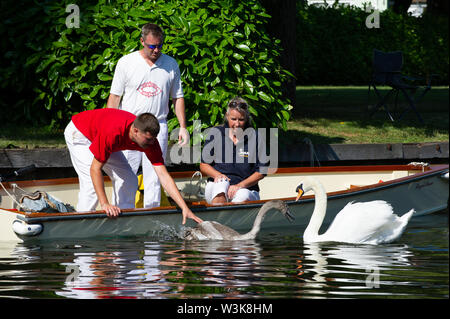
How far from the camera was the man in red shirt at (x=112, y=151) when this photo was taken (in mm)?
8000


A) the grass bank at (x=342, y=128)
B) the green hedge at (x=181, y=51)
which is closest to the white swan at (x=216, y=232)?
the green hedge at (x=181, y=51)

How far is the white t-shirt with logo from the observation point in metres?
8.98

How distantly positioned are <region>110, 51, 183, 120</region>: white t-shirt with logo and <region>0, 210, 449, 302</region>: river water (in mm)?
1414

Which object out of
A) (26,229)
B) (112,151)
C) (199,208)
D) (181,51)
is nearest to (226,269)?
(199,208)

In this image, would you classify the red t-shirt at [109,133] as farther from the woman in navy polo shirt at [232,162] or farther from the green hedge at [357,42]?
the green hedge at [357,42]

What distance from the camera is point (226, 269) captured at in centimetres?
725

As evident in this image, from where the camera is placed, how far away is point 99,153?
26.6 feet

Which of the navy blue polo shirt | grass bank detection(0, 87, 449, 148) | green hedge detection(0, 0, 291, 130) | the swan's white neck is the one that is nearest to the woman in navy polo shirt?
the navy blue polo shirt

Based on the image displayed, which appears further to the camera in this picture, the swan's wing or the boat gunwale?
the swan's wing

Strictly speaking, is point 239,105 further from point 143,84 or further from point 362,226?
point 362,226

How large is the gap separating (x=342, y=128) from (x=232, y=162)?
4.57 meters

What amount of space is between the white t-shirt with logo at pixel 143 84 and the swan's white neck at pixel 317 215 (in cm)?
190

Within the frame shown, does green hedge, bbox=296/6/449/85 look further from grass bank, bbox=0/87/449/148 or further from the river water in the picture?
the river water
